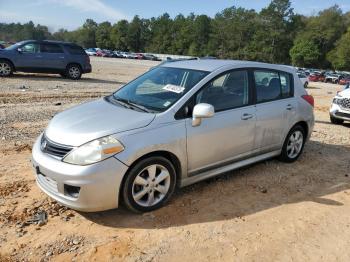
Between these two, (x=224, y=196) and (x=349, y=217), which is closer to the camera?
(x=349, y=217)

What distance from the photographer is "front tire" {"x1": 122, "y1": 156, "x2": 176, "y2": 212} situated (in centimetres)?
397

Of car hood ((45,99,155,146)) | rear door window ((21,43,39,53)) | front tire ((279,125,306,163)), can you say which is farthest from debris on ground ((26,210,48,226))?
rear door window ((21,43,39,53))

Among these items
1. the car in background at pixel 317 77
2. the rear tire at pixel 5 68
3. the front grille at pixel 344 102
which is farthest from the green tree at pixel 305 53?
the front grille at pixel 344 102

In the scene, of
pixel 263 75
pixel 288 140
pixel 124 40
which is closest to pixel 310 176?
pixel 288 140

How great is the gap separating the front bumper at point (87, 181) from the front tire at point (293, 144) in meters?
3.24

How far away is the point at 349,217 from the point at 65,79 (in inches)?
626

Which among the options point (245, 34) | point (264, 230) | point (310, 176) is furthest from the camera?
point (245, 34)

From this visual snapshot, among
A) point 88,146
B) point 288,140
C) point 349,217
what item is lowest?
point 349,217

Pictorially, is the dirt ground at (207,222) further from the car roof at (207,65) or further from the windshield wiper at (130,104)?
the car roof at (207,65)

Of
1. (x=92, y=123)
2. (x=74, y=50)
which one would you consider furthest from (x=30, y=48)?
(x=92, y=123)

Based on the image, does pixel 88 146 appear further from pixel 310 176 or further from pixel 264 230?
pixel 310 176

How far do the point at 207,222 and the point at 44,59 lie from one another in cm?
1530

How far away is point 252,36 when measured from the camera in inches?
3964

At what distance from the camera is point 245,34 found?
103 metres
